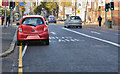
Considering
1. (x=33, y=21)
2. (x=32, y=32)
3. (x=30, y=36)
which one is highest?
(x=33, y=21)

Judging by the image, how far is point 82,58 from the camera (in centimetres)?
988

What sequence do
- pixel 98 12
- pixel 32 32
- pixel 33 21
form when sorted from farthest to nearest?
pixel 98 12
pixel 33 21
pixel 32 32

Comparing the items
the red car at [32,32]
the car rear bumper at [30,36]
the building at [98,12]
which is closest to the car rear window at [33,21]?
the red car at [32,32]

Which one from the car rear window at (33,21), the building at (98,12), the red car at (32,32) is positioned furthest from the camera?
the building at (98,12)

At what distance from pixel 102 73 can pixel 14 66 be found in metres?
2.72

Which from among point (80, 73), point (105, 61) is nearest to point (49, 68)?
point (80, 73)

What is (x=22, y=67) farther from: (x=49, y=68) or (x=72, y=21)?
(x=72, y=21)

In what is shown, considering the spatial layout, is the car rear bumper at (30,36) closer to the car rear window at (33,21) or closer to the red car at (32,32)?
the red car at (32,32)

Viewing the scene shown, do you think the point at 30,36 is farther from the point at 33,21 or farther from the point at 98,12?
the point at 98,12

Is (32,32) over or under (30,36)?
over

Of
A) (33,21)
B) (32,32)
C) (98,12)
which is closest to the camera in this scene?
(32,32)

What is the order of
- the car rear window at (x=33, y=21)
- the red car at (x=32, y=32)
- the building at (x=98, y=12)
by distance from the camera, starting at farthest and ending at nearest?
the building at (x=98, y=12), the car rear window at (x=33, y=21), the red car at (x=32, y=32)

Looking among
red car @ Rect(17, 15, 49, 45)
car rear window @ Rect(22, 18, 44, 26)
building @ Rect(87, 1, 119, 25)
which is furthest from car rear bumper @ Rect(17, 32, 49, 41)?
building @ Rect(87, 1, 119, 25)

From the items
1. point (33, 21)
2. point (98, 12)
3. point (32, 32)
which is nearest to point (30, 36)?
point (32, 32)
